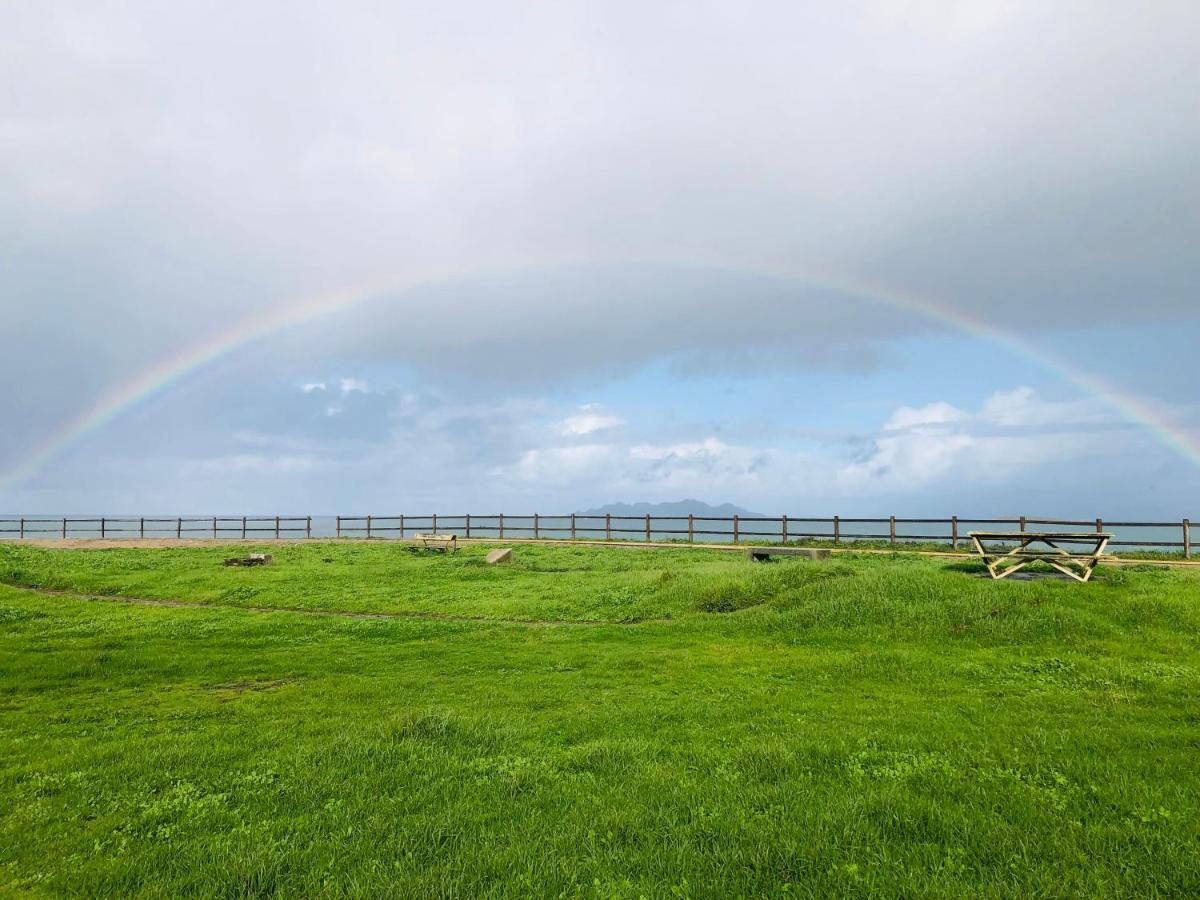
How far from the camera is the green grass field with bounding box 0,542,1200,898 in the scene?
14.8 feet

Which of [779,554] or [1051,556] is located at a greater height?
[1051,556]

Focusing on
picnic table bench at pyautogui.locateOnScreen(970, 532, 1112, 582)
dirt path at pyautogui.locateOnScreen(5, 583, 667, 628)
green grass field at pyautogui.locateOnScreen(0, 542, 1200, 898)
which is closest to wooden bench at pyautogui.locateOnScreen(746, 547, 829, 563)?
picnic table bench at pyautogui.locateOnScreen(970, 532, 1112, 582)

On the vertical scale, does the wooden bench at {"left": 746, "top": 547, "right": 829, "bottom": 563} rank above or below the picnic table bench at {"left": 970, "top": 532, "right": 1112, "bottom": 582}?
below

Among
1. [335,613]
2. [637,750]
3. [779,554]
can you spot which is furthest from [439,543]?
[637,750]

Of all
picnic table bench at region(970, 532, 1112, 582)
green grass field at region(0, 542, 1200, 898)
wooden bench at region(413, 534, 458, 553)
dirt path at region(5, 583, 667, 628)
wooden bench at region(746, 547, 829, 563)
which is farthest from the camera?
wooden bench at region(413, 534, 458, 553)

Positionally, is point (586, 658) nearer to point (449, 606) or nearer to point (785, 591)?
point (785, 591)

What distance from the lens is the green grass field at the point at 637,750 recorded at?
177 inches

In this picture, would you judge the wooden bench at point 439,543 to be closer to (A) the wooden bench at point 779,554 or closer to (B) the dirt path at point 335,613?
(B) the dirt path at point 335,613

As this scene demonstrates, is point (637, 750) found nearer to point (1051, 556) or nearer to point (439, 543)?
point (1051, 556)

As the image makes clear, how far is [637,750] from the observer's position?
6.77 m

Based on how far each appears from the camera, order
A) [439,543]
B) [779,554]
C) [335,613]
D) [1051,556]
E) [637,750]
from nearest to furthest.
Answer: [637,750]
[1051,556]
[335,613]
[779,554]
[439,543]

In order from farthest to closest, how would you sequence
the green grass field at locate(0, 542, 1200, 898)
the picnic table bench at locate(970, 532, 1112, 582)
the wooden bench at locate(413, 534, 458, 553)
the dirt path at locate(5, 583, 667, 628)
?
1. the wooden bench at locate(413, 534, 458, 553)
2. the dirt path at locate(5, 583, 667, 628)
3. the picnic table bench at locate(970, 532, 1112, 582)
4. the green grass field at locate(0, 542, 1200, 898)

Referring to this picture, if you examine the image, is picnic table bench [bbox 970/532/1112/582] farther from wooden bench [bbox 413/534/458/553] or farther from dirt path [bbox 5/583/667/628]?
wooden bench [bbox 413/534/458/553]

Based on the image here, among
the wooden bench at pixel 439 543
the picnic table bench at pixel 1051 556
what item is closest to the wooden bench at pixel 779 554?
the picnic table bench at pixel 1051 556
